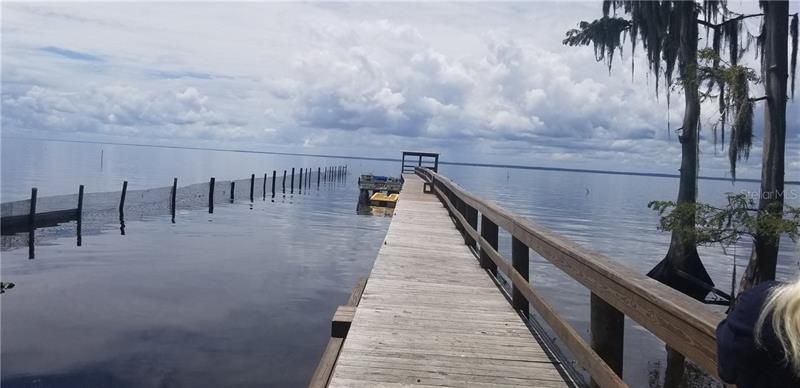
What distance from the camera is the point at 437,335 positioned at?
16.7ft

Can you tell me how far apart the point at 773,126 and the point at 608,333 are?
11983 millimetres

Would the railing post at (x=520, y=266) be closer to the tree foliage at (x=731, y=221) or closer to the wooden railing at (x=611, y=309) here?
the wooden railing at (x=611, y=309)

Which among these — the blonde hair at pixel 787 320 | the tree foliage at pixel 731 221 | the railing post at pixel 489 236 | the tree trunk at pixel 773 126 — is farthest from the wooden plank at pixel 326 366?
the tree trunk at pixel 773 126

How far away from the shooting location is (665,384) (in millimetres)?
10422

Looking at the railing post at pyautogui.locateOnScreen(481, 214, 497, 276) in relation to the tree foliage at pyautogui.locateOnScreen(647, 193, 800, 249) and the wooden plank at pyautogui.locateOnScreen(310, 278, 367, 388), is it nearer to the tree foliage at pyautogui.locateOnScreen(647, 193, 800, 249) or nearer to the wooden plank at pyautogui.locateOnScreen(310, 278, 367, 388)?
the wooden plank at pyautogui.locateOnScreen(310, 278, 367, 388)

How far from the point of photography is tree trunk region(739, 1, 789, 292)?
1277 centimetres

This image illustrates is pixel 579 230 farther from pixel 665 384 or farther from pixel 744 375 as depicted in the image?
pixel 744 375

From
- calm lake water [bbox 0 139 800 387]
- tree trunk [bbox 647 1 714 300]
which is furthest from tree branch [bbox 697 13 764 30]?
calm lake water [bbox 0 139 800 387]

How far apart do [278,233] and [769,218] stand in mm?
19114

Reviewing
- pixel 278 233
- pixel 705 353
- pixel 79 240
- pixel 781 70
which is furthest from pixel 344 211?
pixel 705 353

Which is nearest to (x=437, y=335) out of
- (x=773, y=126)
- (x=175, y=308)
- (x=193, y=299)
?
(x=175, y=308)

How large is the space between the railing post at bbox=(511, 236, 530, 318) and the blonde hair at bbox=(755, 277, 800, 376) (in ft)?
13.6

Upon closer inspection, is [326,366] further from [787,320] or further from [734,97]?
[734,97]

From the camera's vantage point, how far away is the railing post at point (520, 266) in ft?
19.4
